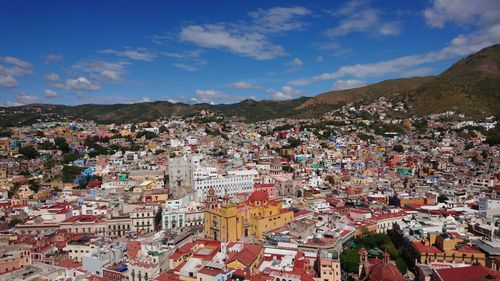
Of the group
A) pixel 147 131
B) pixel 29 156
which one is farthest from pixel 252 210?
pixel 147 131

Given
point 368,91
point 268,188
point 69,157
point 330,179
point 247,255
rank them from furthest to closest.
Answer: point 368,91 → point 69,157 → point 330,179 → point 268,188 → point 247,255

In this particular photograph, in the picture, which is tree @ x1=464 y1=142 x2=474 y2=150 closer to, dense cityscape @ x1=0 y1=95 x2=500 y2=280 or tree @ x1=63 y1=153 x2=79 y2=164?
dense cityscape @ x1=0 y1=95 x2=500 y2=280

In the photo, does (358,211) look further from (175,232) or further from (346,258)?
(175,232)

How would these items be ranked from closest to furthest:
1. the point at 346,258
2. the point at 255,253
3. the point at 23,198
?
1. the point at 255,253
2. the point at 346,258
3. the point at 23,198

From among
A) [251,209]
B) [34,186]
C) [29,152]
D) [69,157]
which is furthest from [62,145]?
[251,209]

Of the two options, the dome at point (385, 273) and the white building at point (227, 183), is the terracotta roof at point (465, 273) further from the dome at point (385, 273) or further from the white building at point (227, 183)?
the white building at point (227, 183)

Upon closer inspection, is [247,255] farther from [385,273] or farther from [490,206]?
[490,206]
